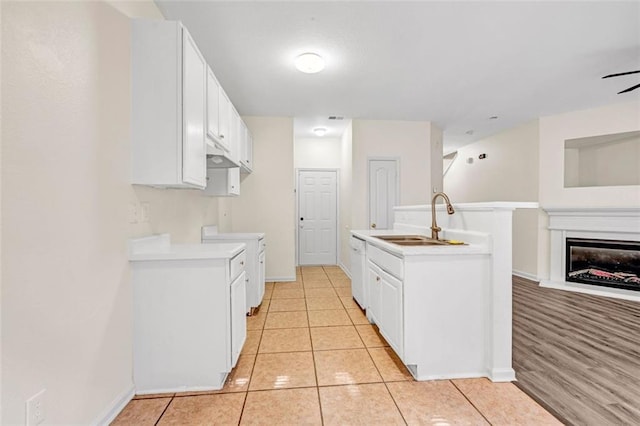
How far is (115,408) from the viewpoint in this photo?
1605 millimetres

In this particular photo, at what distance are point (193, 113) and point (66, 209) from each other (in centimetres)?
95

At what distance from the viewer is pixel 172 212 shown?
241 centimetres

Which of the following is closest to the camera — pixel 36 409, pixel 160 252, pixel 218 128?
pixel 36 409

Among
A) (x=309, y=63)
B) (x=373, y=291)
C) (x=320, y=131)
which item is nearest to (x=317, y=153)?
(x=320, y=131)

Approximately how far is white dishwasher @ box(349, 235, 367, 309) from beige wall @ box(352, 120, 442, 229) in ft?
4.73

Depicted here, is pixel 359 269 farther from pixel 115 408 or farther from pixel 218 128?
pixel 115 408

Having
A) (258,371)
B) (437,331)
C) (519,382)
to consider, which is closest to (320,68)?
(437,331)

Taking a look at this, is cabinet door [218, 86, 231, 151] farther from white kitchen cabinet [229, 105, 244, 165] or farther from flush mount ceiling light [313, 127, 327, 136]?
flush mount ceiling light [313, 127, 327, 136]

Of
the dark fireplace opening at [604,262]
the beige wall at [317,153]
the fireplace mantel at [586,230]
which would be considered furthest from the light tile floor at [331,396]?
the beige wall at [317,153]

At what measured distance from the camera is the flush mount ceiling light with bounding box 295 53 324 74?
2781 millimetres

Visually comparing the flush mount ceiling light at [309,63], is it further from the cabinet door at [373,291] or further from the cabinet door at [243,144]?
the cabinet door at [373,291]

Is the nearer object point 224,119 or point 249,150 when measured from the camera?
point 224,119

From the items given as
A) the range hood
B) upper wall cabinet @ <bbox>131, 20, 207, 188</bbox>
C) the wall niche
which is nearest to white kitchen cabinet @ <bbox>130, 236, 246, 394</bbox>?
→ upper wall cabinet @ <bbox>131, 20, 207, 188</bbox>

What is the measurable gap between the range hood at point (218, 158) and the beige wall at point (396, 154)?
7.83ft
